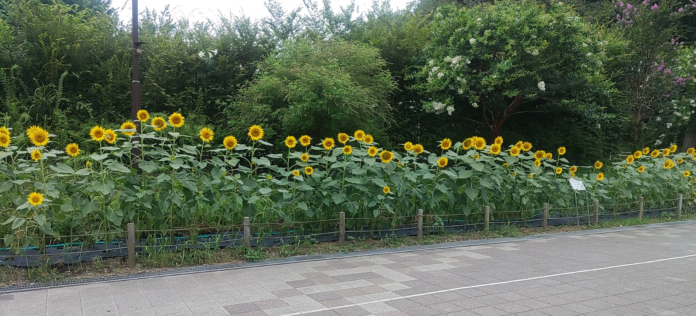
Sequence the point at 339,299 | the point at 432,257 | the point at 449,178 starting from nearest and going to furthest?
the point at 339,299 < the point at 432,257 < the point at 449,178

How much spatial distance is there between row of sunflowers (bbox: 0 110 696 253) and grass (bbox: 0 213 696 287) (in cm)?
28

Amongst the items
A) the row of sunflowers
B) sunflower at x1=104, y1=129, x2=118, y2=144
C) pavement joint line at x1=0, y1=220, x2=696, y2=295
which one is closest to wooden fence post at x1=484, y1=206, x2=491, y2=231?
the row of sunflowers

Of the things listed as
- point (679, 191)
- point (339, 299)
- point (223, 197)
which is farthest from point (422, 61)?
point (339, 299)

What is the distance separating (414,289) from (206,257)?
2.55 meters

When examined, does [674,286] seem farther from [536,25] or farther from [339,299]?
[536,25]

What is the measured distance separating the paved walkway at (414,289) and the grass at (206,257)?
39cm

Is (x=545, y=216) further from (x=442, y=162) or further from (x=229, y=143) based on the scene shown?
(x=229, y=143)

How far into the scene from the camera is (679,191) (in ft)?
37.1

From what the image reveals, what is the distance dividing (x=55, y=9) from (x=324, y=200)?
434 inches

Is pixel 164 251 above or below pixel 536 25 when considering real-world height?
below

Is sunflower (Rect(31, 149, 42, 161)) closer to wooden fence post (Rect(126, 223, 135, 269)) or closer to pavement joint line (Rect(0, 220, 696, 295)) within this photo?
wooden fence post (Rect(126, 223, 135, 269))

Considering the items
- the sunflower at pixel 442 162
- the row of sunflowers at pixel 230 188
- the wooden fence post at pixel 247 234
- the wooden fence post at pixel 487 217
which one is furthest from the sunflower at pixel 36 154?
the wooden fence post at pixel 487 217

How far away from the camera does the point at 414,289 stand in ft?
15.7

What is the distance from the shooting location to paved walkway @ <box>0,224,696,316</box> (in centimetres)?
412
